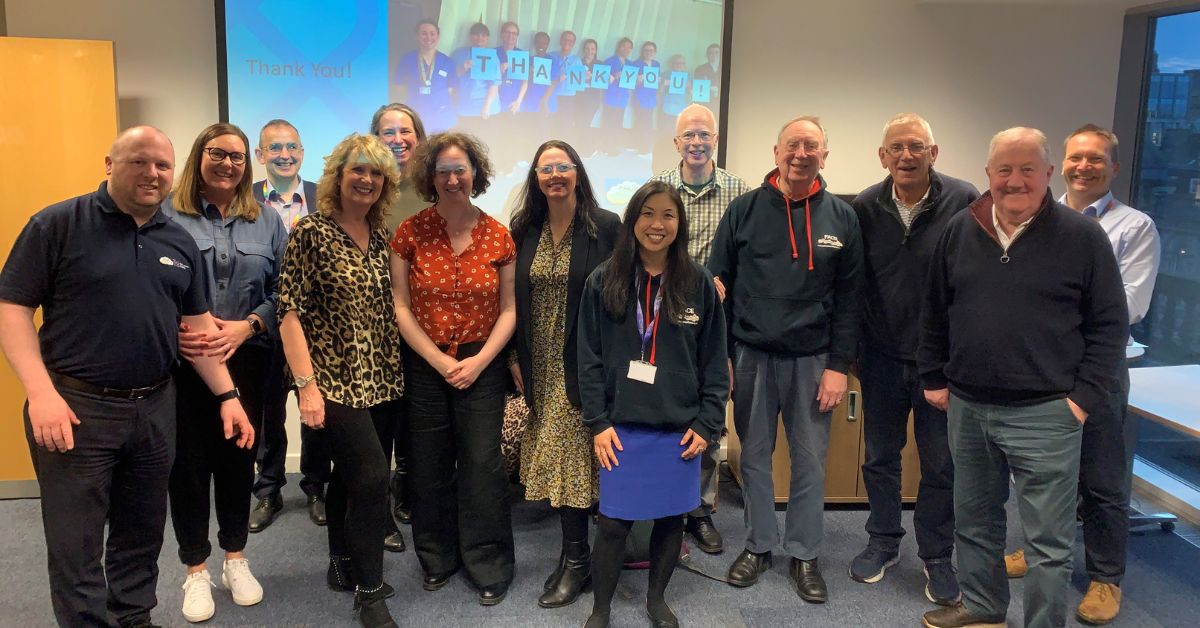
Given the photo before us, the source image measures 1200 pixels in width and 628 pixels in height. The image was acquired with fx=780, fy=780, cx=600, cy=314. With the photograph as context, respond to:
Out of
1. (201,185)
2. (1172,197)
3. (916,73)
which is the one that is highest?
(916,73)

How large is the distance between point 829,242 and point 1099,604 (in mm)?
1556

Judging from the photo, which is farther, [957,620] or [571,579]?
[571,579]

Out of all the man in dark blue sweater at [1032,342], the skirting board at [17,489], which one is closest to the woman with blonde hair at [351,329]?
the man in dark blue sweater at [1032,342]

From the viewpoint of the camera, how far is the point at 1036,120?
430 centimetres

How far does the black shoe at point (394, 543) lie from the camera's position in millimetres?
3146

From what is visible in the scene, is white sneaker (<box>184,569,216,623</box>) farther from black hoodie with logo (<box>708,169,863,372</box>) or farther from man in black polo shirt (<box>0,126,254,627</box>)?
black hoodie with logo (<box>708,169,863,372</box>)

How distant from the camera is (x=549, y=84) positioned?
13.1ft

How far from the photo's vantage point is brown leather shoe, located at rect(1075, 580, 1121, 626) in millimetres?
2656

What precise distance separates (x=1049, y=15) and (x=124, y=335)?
456 centimetres

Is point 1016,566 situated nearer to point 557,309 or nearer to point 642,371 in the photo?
point 642,371

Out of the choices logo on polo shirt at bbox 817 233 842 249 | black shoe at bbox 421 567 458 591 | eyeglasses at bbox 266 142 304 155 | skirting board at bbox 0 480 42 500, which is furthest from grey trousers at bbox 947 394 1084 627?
→ skirting board at bbox 0 480 42 500

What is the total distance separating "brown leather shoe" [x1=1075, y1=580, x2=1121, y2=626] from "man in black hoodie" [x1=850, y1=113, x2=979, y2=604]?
16.4 inches

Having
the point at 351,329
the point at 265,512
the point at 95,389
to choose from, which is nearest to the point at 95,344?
the point at 95,389

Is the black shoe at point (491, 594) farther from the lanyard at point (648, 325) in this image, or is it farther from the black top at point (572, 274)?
the lanyard at point (648, 325)
